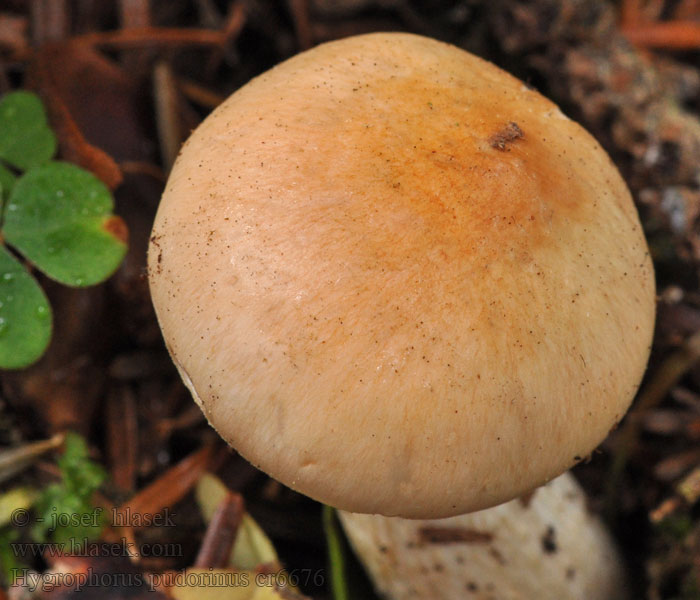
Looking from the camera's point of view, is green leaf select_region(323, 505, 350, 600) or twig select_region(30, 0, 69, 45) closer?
green leaf select_region(323, 505, 350, 600)

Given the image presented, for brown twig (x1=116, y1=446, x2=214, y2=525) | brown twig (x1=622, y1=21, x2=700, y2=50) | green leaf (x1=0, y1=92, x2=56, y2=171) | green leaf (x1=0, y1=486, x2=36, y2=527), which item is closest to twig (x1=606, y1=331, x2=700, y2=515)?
brown twig (x1=622, y1=21, x2=700, y2=50)

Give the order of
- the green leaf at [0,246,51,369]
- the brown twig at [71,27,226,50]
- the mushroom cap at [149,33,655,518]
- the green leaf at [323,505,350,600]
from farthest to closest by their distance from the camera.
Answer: the brown twig at [71,27,226,50] → the green leaf at [323,505,350,600] → the green leaf at [0,246,51,369] → the mushroom cap at [149,33,655,518]

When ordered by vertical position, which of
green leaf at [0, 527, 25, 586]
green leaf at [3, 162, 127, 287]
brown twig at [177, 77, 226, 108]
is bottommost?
green leaf at [0, 527, 25, 586]

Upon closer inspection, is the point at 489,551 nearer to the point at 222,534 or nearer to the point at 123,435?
the point at 222,534

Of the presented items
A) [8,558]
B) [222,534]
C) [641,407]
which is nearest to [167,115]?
[222,534]

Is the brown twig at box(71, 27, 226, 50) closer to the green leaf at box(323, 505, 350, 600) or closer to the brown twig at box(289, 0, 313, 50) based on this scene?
the brown twig at box(289, 0, 313, 50)

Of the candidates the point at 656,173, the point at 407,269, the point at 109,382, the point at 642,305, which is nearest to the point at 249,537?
the point at 109,382
